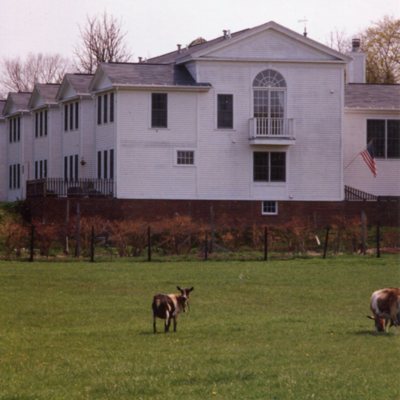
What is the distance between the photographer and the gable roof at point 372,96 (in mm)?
61875

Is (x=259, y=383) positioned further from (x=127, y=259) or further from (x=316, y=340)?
(x=127, y=259)

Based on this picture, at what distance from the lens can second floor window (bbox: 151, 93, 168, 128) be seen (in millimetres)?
57312

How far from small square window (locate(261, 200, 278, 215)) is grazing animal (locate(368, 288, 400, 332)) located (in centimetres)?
3905

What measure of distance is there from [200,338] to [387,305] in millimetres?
3037

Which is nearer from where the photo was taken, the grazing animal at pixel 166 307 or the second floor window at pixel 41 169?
the grazing animal at pixel 166 307

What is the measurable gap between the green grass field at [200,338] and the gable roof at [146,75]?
22.8 m

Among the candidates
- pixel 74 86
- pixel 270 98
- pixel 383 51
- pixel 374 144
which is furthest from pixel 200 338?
pixel 383 51

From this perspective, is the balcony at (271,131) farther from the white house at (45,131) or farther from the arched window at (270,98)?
the white house at (45,131)

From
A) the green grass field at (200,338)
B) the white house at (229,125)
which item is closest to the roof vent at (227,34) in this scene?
the white house at (229,125)

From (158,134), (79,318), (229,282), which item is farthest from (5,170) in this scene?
(79,318)

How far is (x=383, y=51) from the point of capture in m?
89.4

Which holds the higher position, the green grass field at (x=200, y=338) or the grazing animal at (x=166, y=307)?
the grazing animal at (x=166, y=307)

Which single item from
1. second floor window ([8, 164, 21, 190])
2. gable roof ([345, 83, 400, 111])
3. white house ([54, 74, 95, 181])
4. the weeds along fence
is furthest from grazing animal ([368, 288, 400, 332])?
second floor window ([8, 164, 21, 190])

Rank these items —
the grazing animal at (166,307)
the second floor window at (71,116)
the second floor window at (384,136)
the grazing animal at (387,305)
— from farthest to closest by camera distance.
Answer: the second floor window at (71,116) < the second floor window at (384,136) < the grazing animal at (166,307) < the grazing animal at (387,305)
